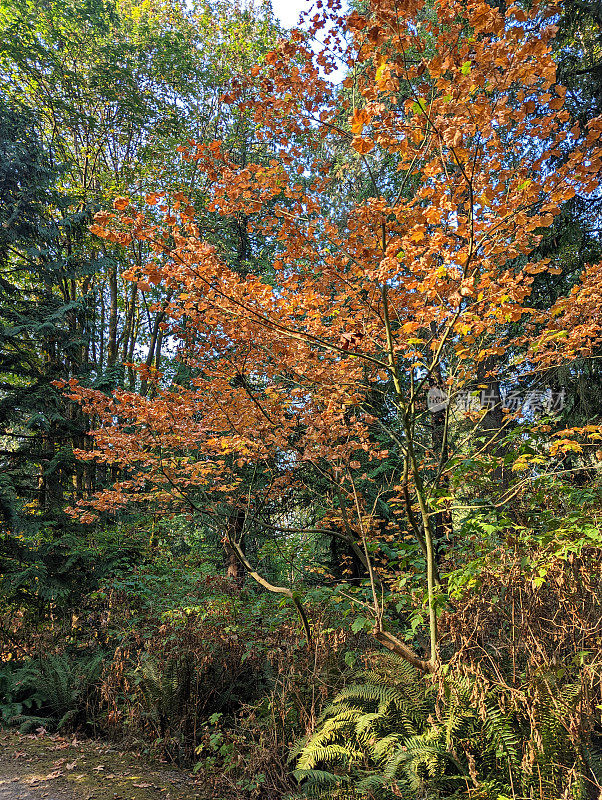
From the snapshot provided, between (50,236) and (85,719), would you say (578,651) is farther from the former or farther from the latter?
(50,236)

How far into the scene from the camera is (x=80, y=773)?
4.07 meters

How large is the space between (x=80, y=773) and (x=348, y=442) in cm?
365

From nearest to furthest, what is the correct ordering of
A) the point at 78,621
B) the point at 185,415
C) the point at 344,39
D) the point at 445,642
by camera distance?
1. the point at 344,39
2. the point at 445,642
3. the point at 185,415
4. the point at 78,621

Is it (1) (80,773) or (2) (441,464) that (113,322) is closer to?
(1) (80,773)

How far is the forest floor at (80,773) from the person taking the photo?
12.3 ft

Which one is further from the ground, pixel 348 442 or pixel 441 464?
pixel 348 442

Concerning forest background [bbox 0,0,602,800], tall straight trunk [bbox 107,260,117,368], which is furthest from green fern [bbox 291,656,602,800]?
tall straight trunk [bbox 107,260,117,368]

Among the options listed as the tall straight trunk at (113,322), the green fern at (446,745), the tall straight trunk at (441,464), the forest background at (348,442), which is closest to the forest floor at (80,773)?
the forest background at (348,442)

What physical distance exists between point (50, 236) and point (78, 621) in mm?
6456

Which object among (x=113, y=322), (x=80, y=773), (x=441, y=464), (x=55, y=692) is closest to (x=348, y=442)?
(x=441, y=464)

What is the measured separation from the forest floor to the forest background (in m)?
0.20

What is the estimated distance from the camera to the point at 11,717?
4965mm

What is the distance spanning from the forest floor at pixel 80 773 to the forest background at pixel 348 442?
198 mm

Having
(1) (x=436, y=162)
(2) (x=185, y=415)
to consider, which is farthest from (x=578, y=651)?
(2) (x=185, y=415)
